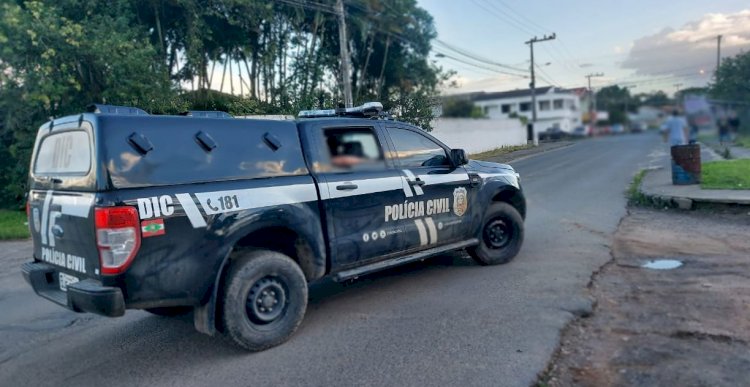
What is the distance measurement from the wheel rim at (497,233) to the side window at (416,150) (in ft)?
3.62

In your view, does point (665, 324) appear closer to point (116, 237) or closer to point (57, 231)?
point (116, 237)

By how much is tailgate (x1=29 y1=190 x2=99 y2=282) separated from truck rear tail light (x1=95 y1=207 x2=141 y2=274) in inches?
3.4

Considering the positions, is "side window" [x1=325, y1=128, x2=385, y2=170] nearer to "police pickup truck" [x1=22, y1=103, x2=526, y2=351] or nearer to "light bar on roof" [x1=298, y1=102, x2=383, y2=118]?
"police pickup truck" [x1=22, y1=103, x2=526, y2=351]

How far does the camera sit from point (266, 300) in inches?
172

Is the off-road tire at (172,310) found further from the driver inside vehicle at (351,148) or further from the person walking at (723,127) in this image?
the person walking at (723,127)

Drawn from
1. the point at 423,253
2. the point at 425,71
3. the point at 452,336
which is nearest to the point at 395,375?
the point at 452,336

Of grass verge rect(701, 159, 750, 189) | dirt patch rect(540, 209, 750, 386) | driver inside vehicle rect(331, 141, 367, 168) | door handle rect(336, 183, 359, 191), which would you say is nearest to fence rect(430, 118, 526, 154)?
grass verge rect(701, 159, 750, 189)

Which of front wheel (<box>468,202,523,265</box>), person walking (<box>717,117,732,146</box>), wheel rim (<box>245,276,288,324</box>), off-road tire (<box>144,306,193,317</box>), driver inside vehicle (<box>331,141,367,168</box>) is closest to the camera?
wheel rim (<box>245,276,288,324</box>)

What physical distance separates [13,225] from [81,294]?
1109 cm

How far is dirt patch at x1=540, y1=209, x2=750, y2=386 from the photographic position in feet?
11.6

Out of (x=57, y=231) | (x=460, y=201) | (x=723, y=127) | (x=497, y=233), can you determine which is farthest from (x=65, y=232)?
(x=723, y=127)

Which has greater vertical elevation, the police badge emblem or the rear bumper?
the police badge emblem

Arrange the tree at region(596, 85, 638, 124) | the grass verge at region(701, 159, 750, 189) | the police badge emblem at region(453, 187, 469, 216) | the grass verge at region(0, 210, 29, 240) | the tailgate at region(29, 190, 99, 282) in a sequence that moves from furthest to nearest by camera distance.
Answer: the grass verge at region(0, 210, 29, 240) → the grass verge at region(701, 159, 750, 189) → the police badge emblem at region(453, 187, 469, 216) → the tree at region(596, 85, 638, 124) → the tailgate at region(29, 190, 99, 282)

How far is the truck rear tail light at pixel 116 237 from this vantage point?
11.9 ft
